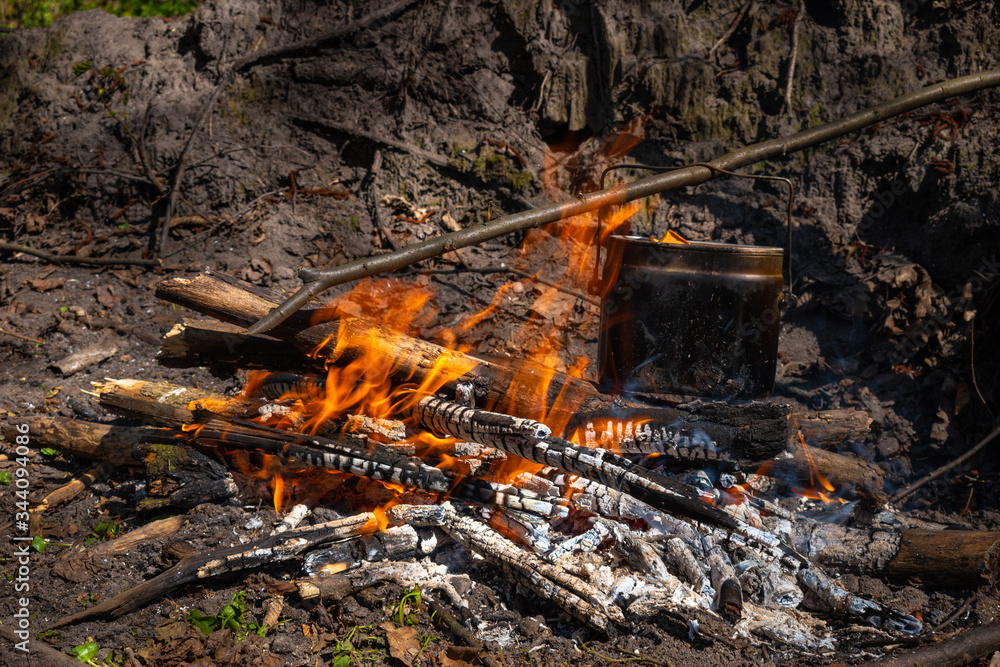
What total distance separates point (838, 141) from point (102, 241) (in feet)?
20.7

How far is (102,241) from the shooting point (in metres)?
4.78

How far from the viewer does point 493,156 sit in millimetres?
5113

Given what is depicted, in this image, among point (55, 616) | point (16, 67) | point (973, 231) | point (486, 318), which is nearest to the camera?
point (55, 616)

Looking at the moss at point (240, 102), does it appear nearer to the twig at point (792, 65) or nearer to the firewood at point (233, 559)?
the firewood at point (233, 559)

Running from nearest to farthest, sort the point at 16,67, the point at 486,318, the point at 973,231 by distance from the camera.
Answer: the point at 973,231, the point at 486,318, the point at 16,67

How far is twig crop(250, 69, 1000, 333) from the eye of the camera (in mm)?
2723

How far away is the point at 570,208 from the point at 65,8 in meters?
8.17

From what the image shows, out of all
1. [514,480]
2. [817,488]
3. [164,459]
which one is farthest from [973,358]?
[164,459]

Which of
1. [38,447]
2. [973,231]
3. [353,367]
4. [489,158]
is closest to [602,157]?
[489,158]

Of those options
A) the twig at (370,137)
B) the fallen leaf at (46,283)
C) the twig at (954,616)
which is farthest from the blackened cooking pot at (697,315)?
the fallen leaf at (46,283)

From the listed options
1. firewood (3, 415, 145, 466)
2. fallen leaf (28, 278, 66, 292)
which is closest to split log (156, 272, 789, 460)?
firewood (3, 415, 145, 466)

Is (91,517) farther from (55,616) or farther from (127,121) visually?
(127,121)

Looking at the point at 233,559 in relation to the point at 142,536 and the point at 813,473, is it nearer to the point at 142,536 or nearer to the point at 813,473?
the point at 142,536

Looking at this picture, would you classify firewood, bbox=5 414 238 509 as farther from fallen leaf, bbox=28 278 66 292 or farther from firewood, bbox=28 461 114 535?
fallen leaf, bbox=28 278 66 292
